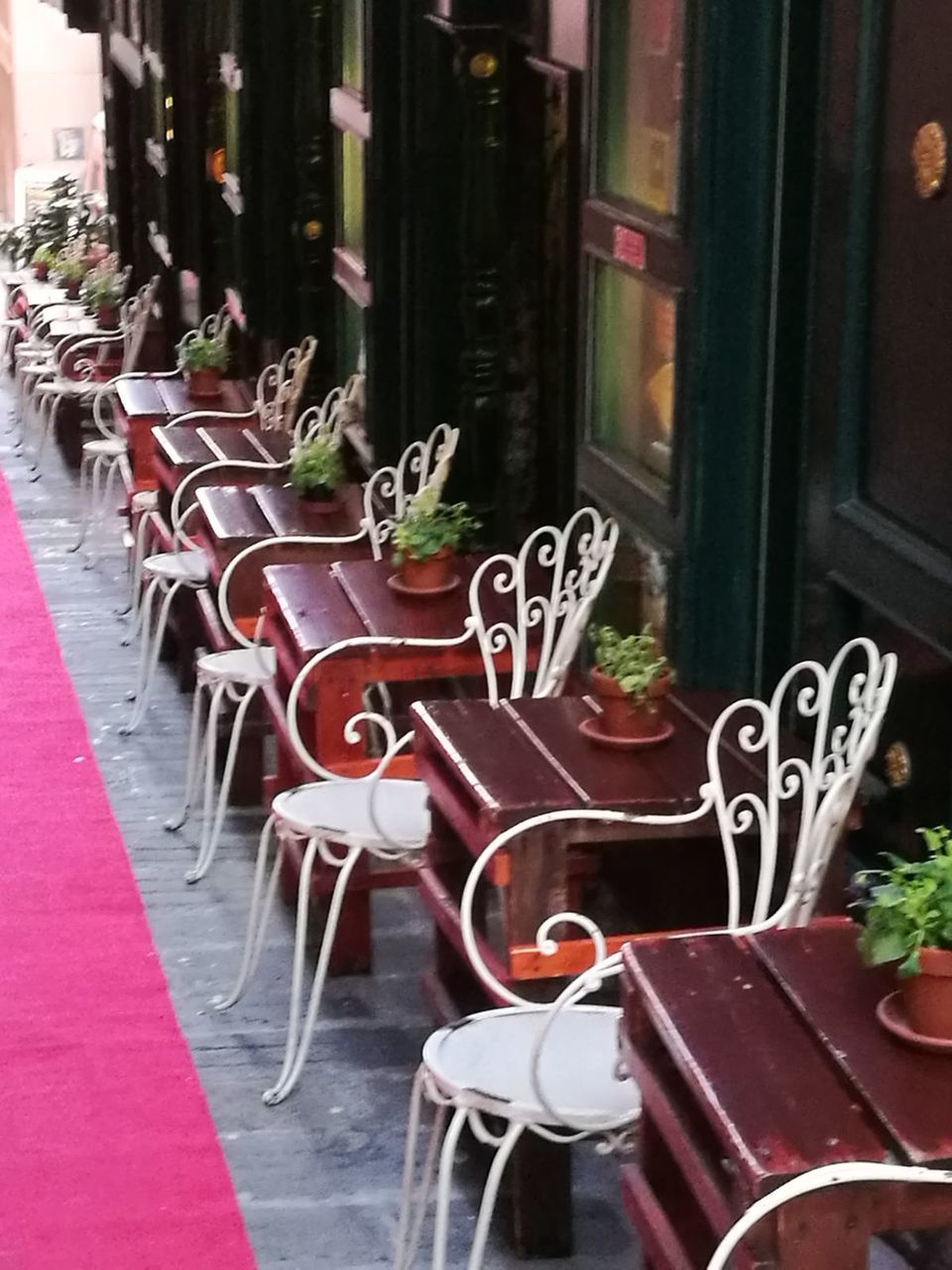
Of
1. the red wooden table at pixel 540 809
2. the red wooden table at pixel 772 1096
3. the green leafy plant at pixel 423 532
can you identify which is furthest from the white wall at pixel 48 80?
the red wooden table at pixel 772 1096

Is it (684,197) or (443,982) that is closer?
(684,197)

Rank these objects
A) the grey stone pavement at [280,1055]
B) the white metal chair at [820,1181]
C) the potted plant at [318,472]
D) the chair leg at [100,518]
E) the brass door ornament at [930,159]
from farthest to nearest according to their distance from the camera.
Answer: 1. the chair leg at [100,518]
2. the potted plant at [318,472]
3. the grey stone pavement at [280,1055]
4. the brass door ornament at [930,159]
5. the white metal chair at [820,1181]

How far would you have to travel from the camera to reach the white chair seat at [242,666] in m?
5.05

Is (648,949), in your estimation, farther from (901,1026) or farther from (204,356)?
(204,356)

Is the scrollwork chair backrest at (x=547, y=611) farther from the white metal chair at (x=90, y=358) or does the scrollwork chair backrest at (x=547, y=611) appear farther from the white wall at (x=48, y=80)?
the white wall at (x=48, y=80)

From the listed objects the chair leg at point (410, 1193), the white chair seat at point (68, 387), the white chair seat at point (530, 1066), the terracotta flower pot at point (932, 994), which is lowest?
the white chair seat at point (68, 387)

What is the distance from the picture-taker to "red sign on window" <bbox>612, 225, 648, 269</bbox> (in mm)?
3988

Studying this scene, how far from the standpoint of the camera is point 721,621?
3.87m

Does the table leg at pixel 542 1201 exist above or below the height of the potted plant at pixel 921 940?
below

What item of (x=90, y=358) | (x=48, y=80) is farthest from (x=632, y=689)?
(x=48, y=80)

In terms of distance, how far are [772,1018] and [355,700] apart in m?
2.09

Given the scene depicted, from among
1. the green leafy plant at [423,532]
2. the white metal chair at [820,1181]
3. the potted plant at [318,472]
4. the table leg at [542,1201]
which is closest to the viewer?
the white metal chair at [820,1181]

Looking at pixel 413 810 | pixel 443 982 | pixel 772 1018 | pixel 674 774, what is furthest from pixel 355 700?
pixel 772 1018

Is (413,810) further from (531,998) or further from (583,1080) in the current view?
(583,1080)
